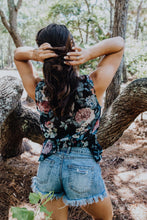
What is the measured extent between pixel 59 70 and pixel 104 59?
39 centimetres

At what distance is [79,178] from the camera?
3.98 ft

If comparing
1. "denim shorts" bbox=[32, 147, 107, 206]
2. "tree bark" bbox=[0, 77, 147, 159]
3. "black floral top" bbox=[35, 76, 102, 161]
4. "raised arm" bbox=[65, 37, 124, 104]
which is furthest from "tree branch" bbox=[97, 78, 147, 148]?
"denim shorts" bbox=[32, 147, 107, 206]

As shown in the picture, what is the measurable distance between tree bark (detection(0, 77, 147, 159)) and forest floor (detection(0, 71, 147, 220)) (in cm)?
37

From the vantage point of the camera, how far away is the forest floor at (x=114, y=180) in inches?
94.7

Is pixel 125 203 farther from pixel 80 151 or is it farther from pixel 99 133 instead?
pixel 80 151

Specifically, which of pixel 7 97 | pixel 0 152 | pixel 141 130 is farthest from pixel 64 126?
pixel 141 130

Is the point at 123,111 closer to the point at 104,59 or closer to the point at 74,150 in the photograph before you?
the point at 104,59

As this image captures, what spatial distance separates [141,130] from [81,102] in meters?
4.06

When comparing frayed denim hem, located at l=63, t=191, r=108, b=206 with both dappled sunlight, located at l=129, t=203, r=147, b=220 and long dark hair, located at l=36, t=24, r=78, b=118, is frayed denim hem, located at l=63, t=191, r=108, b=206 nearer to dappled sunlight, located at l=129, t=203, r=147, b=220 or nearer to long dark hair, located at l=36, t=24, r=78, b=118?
long dark hair, located at l=36, t=24, r=78, b=118

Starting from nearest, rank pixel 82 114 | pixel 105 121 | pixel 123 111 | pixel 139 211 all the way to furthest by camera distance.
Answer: pixel 82 114
pixel 139 211
pixel 123 111
pixel 105 121

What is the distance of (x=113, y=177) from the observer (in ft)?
10.1

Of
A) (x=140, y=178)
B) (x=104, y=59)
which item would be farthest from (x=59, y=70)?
(x=140, y=178)

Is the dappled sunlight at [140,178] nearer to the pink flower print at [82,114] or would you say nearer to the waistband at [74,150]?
the waistband at [74,150]

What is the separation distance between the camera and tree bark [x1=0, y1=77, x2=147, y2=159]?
2.45 m
